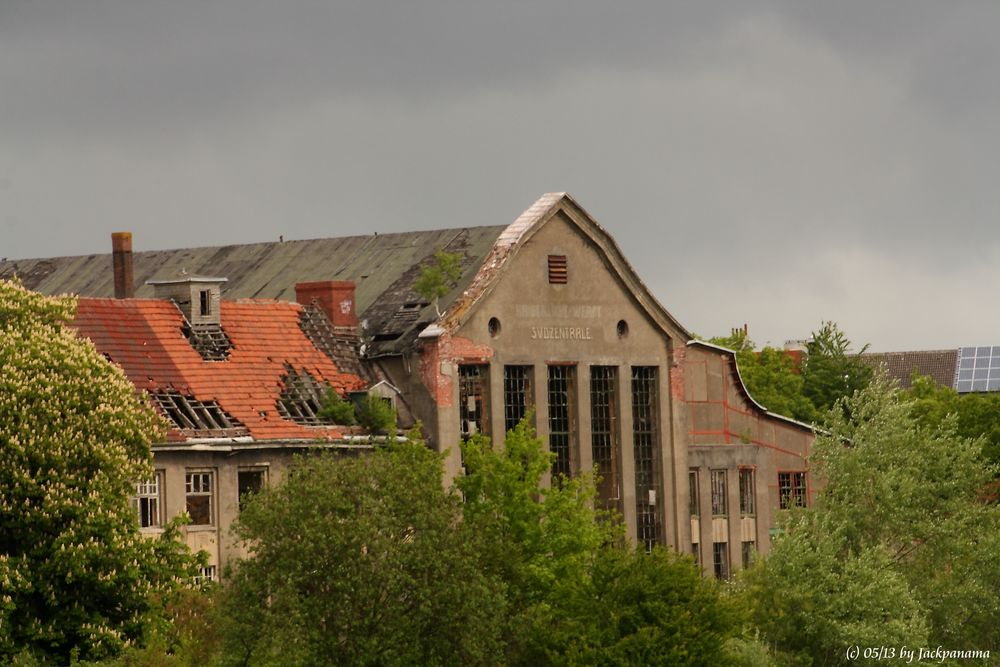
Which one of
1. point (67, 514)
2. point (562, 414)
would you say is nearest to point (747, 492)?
point (562, 414)

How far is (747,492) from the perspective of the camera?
8844 cm

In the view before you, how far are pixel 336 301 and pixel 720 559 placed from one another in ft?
62.7

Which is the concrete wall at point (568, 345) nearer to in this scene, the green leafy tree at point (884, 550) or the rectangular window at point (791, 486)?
the green leafy tree at point (884, 550)

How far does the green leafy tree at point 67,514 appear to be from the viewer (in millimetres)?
56188

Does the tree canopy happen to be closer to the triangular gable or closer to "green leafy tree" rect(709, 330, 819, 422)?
→ "green leafy tree" rect(709, 330, 819, 422)

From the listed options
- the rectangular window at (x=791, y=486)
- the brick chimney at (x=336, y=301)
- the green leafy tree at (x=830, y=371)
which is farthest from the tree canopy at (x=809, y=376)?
the brick chimney at (x=336, y=301)

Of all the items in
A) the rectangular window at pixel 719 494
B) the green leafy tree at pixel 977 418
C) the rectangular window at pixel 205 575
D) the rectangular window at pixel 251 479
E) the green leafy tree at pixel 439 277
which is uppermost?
the green leafy tree at pixel 439 277

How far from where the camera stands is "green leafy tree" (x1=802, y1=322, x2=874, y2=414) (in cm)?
12875

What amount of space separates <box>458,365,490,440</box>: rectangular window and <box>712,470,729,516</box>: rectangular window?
14018 mm

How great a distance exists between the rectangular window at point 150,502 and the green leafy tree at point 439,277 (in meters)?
13.6

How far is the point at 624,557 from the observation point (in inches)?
2451

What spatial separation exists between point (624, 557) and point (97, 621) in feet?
46.9

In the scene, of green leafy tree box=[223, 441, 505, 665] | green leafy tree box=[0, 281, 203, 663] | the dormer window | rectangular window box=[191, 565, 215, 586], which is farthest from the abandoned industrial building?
green leafy tree box=[223, 441, 505, 665]

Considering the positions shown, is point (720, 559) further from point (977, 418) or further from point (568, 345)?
point (977, 418)
